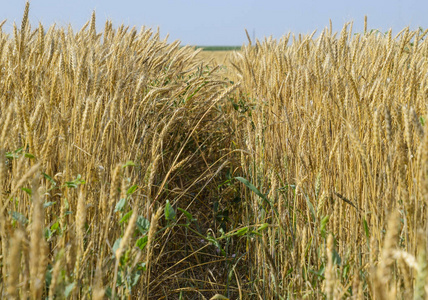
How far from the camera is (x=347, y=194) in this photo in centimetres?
146

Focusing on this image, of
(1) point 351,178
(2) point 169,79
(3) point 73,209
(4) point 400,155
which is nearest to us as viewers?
(4) point 400,155

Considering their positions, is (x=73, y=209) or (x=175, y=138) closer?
(x=73, y=209)

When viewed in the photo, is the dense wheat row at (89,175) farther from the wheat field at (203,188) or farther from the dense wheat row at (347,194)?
the dense wheat row at (347,194)

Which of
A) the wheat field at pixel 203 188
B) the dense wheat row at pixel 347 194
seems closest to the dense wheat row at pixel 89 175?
the wheat field at pixel 203 188

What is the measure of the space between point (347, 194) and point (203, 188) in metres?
0.71

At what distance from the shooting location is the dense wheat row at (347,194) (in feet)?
2.86

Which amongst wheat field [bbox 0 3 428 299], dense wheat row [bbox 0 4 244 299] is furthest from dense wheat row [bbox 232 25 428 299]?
dense wheat row [bbox 0 4 244 299]

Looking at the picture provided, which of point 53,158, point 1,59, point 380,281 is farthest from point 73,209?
point 1,59

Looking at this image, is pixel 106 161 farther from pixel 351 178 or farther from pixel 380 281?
pixel 380 281

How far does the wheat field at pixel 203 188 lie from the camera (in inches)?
34.6

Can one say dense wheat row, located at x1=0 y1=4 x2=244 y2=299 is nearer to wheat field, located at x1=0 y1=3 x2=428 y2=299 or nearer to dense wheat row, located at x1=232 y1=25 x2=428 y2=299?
wheat field, located at x1=0 y1=3 x2=428 y2=299

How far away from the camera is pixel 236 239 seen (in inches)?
80.5

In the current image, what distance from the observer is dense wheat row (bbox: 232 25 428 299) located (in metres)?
0.87

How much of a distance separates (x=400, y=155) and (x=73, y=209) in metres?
0.87
